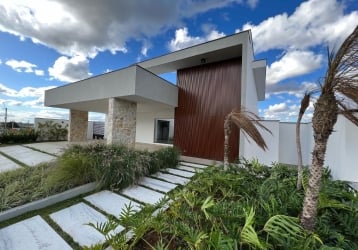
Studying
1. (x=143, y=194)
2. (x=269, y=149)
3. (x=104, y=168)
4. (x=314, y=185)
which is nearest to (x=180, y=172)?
(x=143, y=194)

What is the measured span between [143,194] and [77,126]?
10.7 m

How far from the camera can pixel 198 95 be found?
835 centimetres

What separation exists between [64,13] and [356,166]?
9.18 m

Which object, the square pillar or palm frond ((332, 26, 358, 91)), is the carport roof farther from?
palm frond ((332, 26, 358, 91))

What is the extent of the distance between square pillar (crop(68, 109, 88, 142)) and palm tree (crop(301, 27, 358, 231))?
1357 cm

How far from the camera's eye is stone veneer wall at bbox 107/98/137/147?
22.8 feet

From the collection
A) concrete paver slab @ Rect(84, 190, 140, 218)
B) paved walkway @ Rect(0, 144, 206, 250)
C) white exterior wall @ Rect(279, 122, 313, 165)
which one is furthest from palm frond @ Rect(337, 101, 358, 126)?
white exterior wall @ Rect(279, 122, 313, 165)

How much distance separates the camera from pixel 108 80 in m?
7.01

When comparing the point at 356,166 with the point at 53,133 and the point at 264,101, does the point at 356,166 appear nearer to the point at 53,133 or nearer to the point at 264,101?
the point at 264,101

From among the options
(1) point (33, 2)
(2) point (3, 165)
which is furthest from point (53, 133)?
(1) point (33, 2)

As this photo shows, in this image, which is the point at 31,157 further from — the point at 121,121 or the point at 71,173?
the point at 71,173

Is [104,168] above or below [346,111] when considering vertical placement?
below

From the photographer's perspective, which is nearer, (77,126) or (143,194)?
(143,194)

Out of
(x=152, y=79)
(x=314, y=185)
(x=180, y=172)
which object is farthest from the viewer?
(x=152, y=79)
